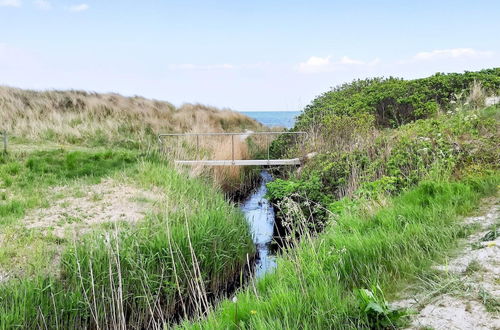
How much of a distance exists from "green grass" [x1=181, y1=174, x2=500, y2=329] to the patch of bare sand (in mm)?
3500

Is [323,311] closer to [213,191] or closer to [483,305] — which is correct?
[483,305]

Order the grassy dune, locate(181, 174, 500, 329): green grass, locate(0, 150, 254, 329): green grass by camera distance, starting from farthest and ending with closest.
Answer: the grassy dune → locate(0, 150, 254, 329): green grass → locate(181, 174, 500, 329): green grass

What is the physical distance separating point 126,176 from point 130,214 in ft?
9.26

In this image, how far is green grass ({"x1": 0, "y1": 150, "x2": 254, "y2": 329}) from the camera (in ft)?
16.7

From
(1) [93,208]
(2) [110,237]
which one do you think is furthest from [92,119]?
(2) [110,237]

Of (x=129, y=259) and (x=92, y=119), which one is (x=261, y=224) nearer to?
(x=129, y=259)

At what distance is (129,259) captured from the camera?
223 inches

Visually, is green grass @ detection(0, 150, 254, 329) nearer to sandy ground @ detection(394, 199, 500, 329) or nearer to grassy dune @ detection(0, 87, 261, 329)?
grassy dune @ detection(0, 87, 261, 329)

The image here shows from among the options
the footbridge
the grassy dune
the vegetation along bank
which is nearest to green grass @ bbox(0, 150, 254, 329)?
the grassy dune

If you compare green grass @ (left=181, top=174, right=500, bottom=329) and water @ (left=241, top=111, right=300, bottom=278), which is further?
water @ (left=241, top=111, right=300, bottom=278)

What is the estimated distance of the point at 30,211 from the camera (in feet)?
25.8

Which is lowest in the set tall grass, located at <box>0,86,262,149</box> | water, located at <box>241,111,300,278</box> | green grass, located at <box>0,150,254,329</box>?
water, located at <box>241,111,300,278</box>

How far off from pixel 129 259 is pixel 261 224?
18.9 feet

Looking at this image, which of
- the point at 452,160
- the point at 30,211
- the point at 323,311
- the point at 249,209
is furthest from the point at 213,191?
the point at 323,311
